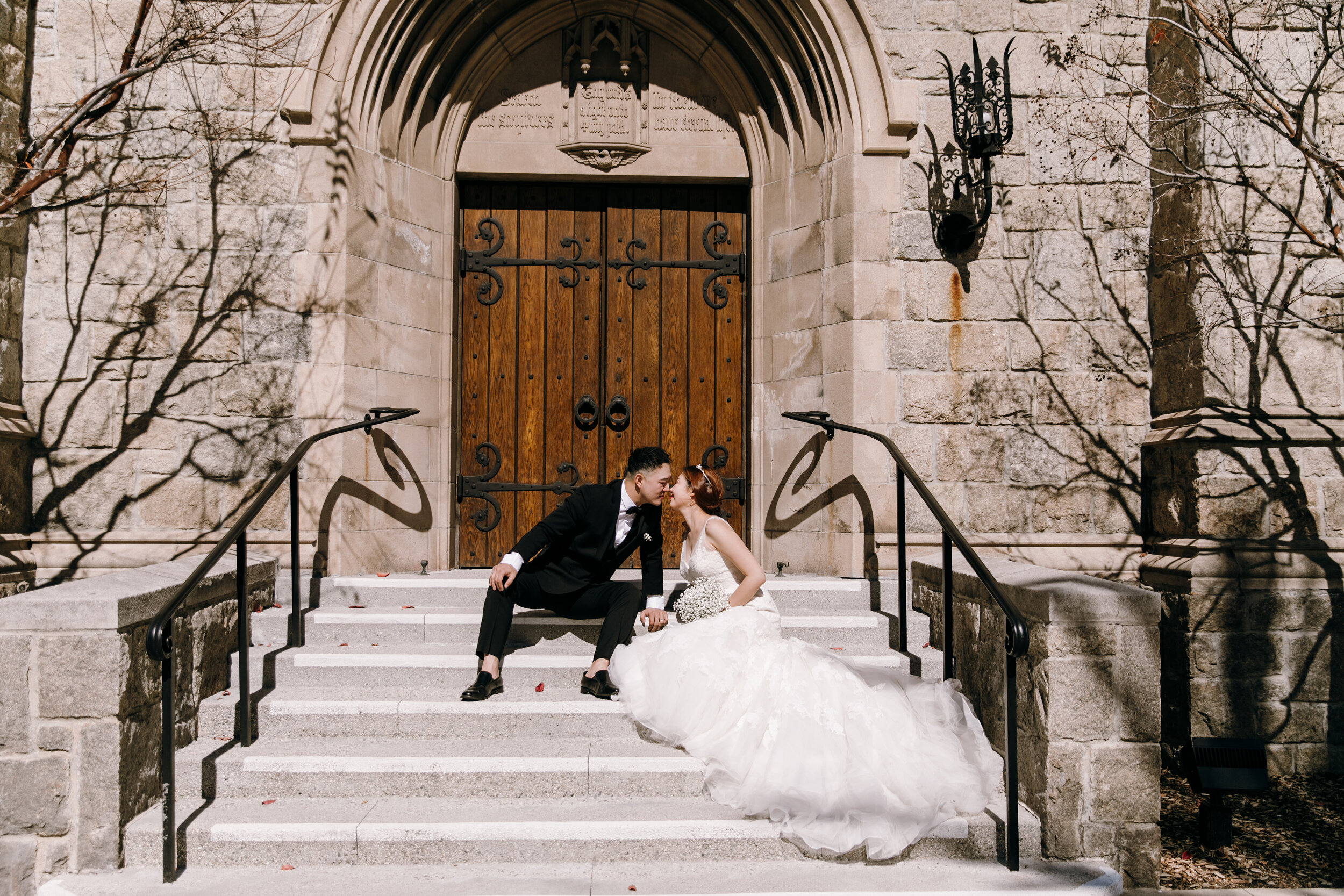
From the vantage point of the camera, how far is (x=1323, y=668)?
15.9 feet

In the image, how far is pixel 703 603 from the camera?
13.3 feet

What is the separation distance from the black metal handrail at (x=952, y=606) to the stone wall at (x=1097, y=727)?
0.12 m

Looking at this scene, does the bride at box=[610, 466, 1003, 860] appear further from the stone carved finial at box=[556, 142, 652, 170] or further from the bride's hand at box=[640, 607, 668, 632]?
the stone carved finial at box=[556, 142, 652, 170]

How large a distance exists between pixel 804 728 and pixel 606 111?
14.4ft

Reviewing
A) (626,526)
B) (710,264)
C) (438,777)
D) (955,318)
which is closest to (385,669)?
(438,777)

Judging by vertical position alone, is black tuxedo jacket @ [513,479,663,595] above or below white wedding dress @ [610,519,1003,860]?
above

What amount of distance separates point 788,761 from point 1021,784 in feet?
3.55

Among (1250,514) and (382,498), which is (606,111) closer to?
(382,498)

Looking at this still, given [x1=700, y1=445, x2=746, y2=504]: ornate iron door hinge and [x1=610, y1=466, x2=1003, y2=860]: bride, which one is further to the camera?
[x1=700, y1=445, x2=746, y2=504]: ornate iron door hinge

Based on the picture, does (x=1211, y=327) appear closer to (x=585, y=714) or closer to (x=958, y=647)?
(x=958, y=647)

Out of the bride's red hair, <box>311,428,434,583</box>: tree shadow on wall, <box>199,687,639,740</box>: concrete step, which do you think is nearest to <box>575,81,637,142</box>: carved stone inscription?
<box>311,428,434,583</box>: tree shadow on wall

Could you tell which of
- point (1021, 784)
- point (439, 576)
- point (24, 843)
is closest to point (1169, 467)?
point (1021, 784)

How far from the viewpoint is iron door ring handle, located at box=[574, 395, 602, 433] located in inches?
237

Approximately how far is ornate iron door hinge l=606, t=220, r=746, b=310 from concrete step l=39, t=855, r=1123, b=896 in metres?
3.87
